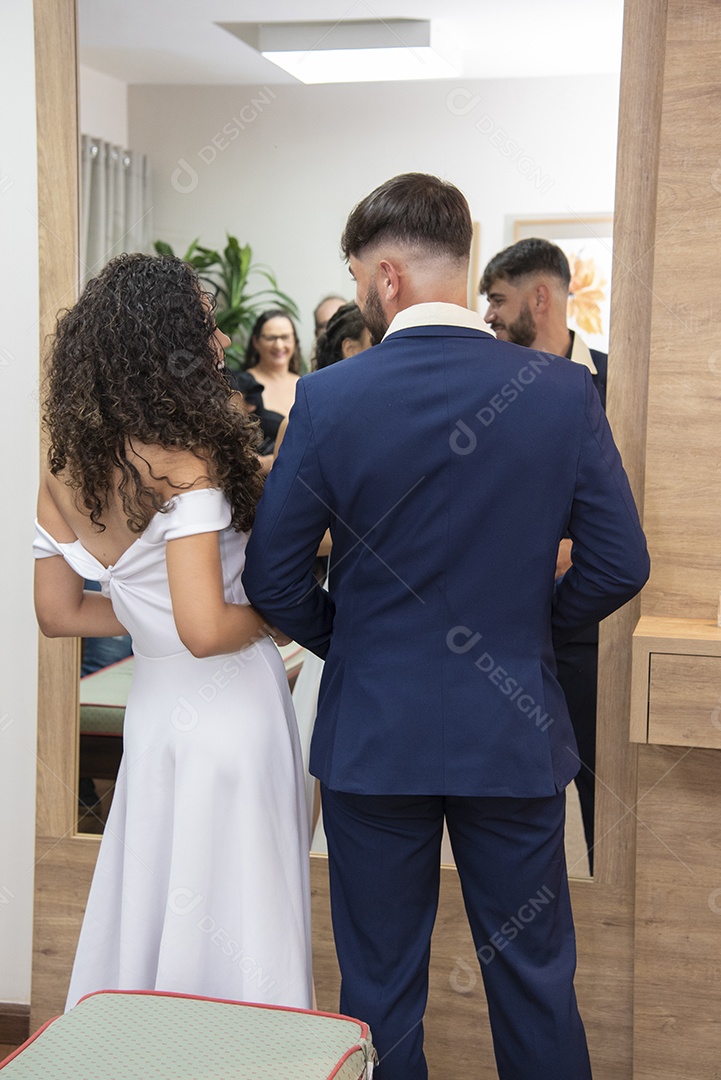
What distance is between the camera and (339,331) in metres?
2.09

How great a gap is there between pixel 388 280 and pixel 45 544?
65cm

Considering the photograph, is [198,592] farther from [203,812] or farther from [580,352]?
[580,352]

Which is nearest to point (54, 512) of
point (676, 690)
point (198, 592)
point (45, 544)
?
point (45, 544)

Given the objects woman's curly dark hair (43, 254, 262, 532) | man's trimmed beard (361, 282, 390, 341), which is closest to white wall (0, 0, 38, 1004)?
woman's curly dark hair (43, 254, 262, 532)

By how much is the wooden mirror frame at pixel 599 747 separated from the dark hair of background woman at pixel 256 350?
1.26 feet

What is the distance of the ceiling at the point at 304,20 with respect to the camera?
1963 millimetres

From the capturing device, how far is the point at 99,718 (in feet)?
7.52

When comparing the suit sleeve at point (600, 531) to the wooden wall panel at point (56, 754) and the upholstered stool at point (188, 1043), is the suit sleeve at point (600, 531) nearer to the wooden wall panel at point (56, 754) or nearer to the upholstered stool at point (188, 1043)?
the upholstered stool at point (188, 1043)

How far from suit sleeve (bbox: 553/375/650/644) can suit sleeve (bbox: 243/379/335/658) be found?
0.36 m

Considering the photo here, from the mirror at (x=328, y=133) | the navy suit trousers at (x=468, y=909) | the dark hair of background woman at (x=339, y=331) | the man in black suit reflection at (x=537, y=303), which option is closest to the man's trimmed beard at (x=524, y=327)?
the man in black suit reflection at (x=537, y=303)

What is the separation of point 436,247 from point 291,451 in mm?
353

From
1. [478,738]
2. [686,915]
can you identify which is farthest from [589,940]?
[478,738]

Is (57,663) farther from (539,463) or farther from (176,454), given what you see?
(539,463)

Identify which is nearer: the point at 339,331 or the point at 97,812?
the point at 339,331
